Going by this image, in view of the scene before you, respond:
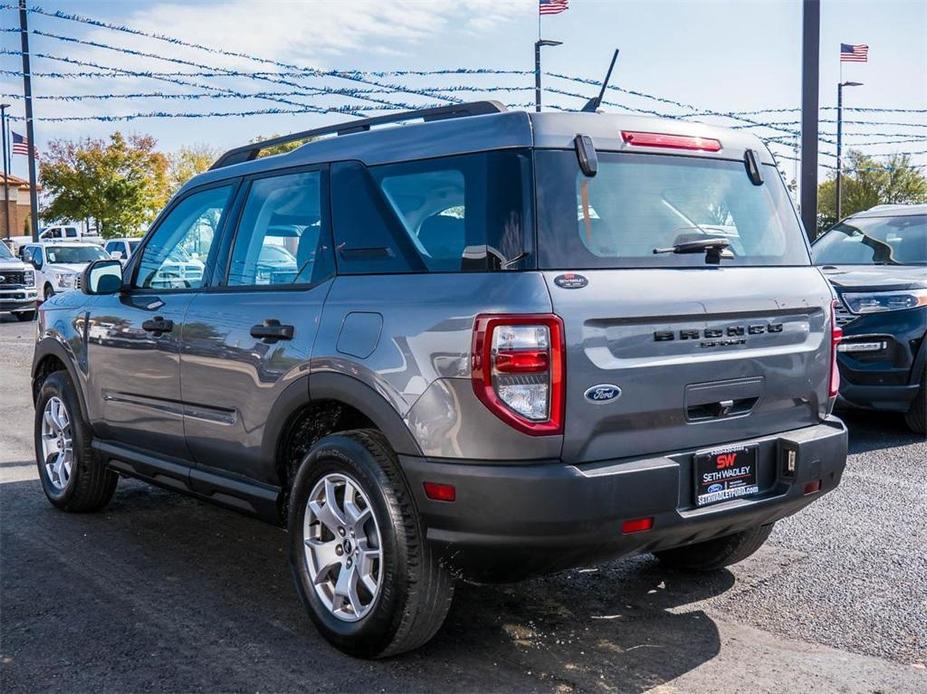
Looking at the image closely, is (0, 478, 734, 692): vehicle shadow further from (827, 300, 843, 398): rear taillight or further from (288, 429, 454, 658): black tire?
(827, 300, 843, 398): rear taillight

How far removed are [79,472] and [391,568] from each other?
9.42ft

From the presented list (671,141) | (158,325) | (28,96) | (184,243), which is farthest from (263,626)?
(28,96)

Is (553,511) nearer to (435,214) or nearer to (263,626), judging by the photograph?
(435,214)

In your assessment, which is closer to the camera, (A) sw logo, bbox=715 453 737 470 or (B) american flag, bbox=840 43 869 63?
(A) sw logo, bbox=715 453 737 470

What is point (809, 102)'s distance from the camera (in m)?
12.4

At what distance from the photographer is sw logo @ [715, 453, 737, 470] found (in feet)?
11.9

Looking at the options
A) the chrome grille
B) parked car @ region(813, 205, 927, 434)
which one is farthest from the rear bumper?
the chrome grille

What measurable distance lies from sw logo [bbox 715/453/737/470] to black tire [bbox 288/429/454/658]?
1.04m

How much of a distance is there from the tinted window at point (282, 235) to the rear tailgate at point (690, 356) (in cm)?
122

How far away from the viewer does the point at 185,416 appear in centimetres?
470

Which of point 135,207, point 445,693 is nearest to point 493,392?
point 445,693

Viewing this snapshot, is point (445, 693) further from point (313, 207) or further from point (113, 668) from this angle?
point (313, 207)

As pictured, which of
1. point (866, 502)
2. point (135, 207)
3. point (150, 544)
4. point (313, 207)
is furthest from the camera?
point (135, 207)

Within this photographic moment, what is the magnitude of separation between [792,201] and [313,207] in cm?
203
